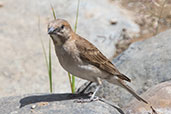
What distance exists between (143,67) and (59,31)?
6.73ft

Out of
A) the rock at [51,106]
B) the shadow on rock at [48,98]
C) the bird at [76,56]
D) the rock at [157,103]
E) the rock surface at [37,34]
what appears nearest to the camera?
the rock at [51,106]

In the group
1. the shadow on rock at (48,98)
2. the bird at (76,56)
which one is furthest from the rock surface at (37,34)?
the bird at (76,56)

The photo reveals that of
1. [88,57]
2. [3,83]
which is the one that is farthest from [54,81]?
[88,57]

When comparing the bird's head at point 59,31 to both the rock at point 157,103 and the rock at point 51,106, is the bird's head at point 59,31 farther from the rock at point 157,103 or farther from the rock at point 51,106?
the rock at point 157,103

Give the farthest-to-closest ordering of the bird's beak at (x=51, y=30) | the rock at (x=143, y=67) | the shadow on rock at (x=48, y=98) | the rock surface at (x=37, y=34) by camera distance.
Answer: the rock surface at (x=37, y=34) < the rock at (x=143, y=67) < the shadow on rock at (x=48, y=98) < the bird's beak at (x=51, y=30)

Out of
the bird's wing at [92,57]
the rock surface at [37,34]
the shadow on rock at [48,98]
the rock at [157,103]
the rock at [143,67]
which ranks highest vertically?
the bird's wing at [92,57]

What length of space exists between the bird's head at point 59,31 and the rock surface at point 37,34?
3188 millimetres

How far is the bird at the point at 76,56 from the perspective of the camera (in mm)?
5066

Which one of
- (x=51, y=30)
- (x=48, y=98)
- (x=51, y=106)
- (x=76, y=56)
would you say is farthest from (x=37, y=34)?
(x=51, y=30)

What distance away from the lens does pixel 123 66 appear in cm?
682

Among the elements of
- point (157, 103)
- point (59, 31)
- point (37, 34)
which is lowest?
point (37, 34)

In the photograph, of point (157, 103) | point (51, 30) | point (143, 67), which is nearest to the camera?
point (51, 30)

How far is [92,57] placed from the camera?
5.41 m

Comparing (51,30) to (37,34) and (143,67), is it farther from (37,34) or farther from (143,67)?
(37,34)
